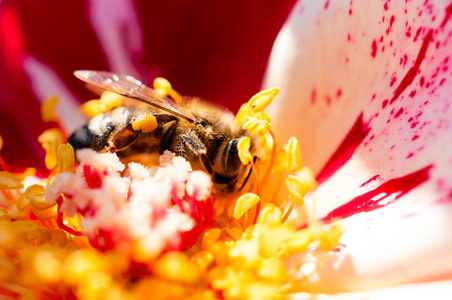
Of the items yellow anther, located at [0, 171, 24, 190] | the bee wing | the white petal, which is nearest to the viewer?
the white petal

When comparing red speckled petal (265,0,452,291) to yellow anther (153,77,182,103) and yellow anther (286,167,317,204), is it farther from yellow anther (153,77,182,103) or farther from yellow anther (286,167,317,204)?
yellow anther (153,77,182,103)

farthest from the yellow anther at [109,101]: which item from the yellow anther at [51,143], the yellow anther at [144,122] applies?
the yellow anther at [144,122]

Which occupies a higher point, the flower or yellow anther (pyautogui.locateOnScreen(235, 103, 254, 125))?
yellow anther (pyautogui.locateOnScreen(235, 103, 254, 125))

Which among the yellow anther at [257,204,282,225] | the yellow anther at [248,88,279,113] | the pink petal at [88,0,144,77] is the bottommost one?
the yellow anther at [257,204,282,225]

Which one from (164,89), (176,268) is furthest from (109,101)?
(176,268)

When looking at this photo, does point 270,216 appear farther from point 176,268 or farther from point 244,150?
point 176,268

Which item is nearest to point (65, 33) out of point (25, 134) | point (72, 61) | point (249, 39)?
point (72, 61)

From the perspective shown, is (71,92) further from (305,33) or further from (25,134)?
(305,33)

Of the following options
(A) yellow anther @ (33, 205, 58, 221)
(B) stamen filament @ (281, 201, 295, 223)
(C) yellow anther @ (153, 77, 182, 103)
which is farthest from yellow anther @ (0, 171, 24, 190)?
(B) stamen filament @ (281, 201, 295, 223)
